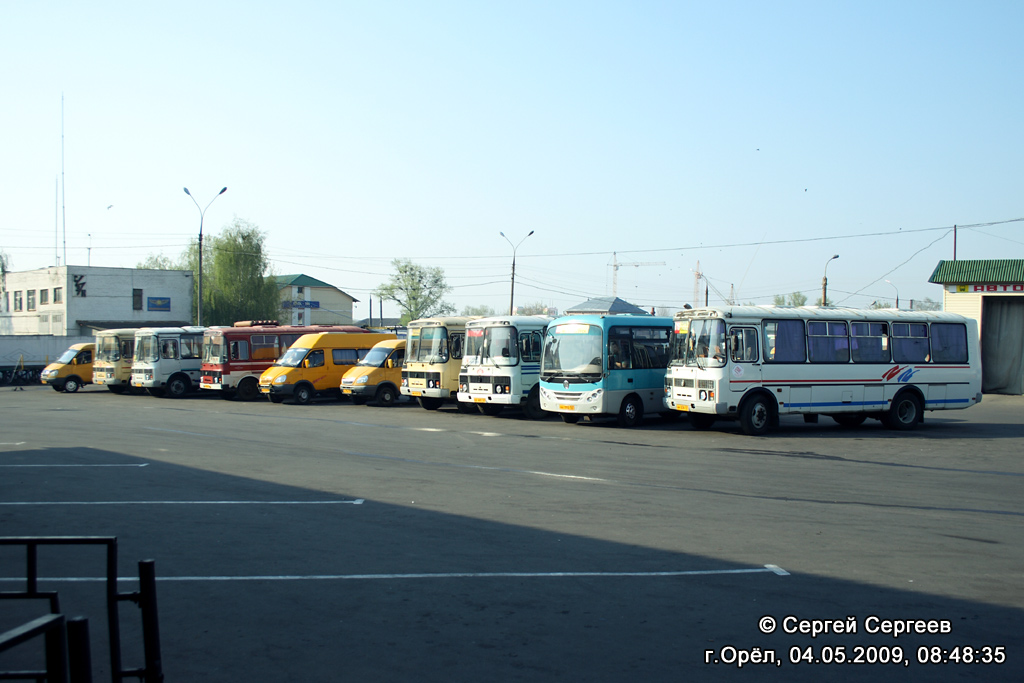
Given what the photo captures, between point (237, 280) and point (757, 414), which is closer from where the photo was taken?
point (757, 414)

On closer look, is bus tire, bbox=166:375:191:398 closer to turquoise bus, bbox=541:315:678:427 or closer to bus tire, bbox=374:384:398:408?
bus tire, bbox=374:384:398:408

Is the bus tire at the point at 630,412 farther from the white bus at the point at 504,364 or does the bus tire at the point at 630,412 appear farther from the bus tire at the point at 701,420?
the white bus at the point at 504,364

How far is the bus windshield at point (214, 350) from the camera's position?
3228 centimetres

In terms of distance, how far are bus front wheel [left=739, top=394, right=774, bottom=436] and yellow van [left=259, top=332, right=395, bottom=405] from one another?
1655 centimetres

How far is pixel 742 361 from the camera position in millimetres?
19156

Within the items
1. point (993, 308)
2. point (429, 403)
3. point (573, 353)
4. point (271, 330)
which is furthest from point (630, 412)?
point (993, 308)

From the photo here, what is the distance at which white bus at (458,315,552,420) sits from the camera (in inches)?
939

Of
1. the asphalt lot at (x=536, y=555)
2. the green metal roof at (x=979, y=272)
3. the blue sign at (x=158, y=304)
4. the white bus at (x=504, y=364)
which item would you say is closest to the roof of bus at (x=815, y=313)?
the asphalt lot at (x=536, y=555)

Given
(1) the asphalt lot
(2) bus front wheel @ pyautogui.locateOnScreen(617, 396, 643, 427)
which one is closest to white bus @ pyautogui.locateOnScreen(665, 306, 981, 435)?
(2) bus front wheel @ pyautogui.locateOnScreen(617, 396, 643, 427)

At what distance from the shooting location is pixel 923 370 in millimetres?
21406

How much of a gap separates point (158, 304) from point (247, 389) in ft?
114

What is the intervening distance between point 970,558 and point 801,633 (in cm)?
299

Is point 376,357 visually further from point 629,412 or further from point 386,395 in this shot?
point 629,412

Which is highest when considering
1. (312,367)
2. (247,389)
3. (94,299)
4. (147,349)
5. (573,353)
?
(94,299)
